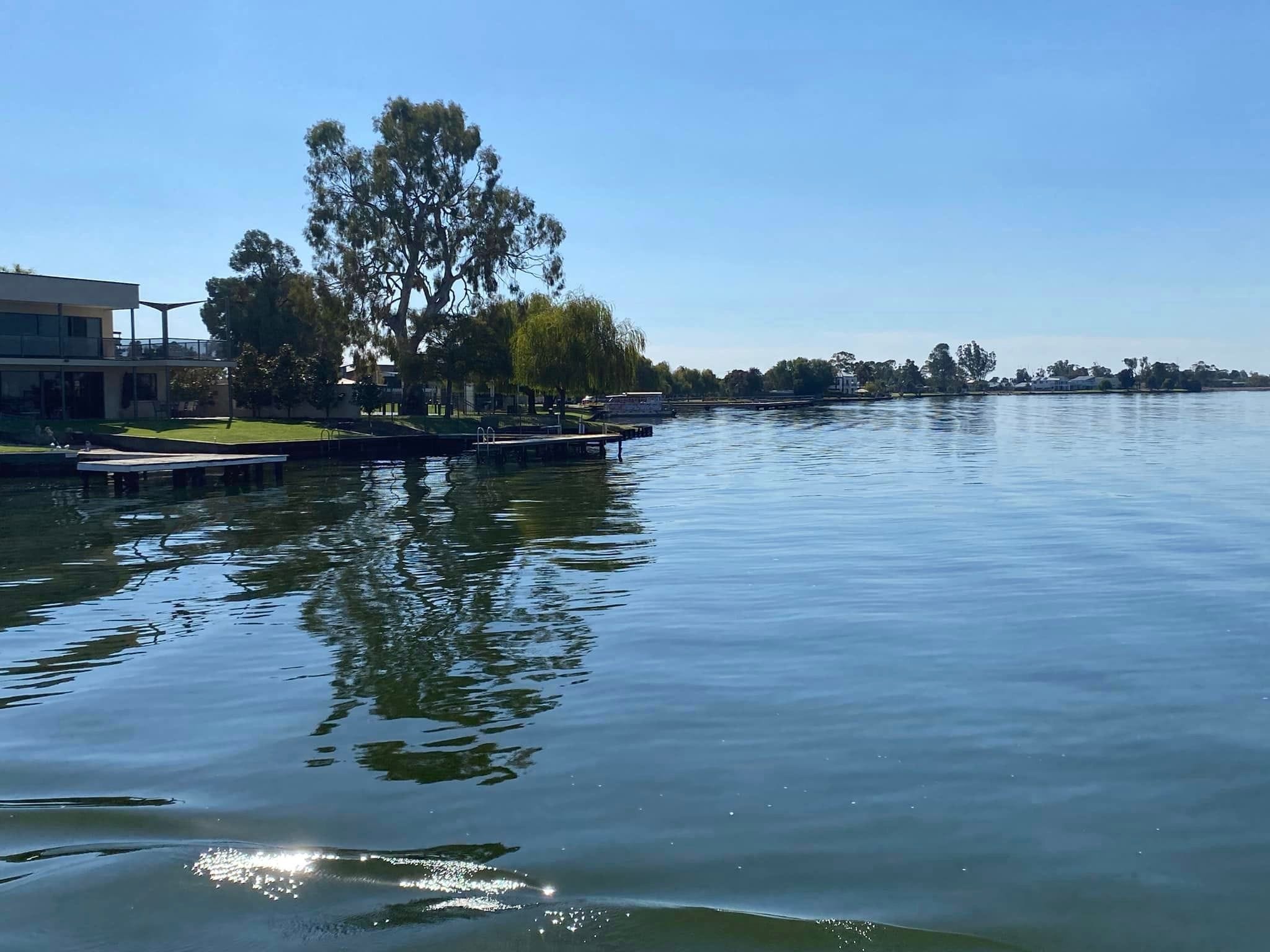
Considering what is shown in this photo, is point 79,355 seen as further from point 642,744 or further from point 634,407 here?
point 634,407

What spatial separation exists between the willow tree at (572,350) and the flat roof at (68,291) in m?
21.2

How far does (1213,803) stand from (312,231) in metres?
66.9

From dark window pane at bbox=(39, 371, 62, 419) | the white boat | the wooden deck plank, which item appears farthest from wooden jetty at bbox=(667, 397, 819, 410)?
the wooden deck plank

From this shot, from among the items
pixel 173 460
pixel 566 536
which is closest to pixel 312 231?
pixel 173 460

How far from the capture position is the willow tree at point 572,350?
65438mm

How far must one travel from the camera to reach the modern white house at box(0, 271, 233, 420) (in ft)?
166

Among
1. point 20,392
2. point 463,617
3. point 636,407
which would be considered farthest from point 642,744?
point 636,407

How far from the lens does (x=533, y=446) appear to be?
5322 cm

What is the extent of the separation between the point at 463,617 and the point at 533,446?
3718cm

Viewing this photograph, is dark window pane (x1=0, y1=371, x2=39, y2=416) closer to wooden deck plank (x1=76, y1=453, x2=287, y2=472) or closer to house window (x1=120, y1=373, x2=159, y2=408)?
house window (x1=120, y1=373, x2=159, y2=408)

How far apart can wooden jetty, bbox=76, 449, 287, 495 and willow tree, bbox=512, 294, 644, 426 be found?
23.9 m

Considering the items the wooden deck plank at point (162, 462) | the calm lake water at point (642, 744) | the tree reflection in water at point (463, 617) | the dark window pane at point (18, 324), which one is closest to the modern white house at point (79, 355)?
the dark window pane at point (18, 324)

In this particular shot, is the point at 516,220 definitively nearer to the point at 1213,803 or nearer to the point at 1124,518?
the point at 1124,518

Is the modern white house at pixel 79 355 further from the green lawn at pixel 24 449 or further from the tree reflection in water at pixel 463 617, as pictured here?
the tree reflection in water at pixel 463 617
